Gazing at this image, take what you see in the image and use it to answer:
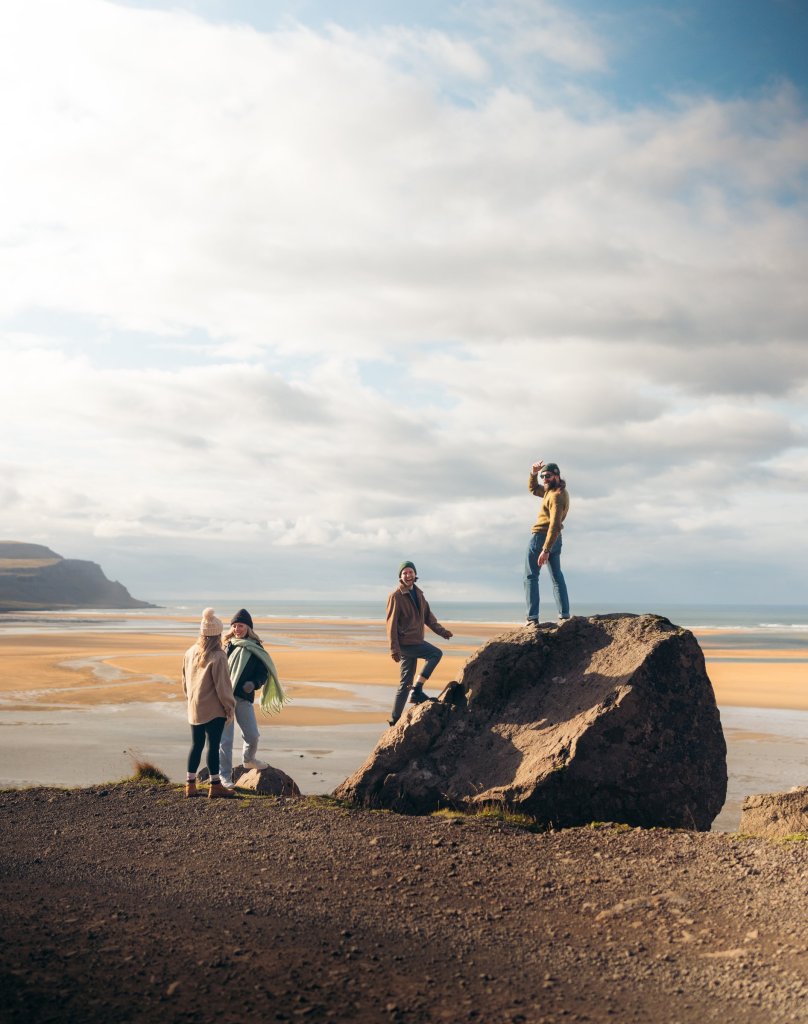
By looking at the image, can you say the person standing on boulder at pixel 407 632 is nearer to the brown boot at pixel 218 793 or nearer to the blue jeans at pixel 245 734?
the blue jeans at pixel 245 734

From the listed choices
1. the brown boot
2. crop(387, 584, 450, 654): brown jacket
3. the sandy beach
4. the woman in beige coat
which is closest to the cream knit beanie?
the woman in beige coat

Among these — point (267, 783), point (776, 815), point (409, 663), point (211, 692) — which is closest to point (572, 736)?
point (776, 815)

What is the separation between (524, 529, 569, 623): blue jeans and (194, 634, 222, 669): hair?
186 inches

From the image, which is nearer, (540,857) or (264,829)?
(540,857)

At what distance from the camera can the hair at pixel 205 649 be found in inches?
443

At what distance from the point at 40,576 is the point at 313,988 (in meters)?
187

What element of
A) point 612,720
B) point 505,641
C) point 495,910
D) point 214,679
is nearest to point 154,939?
point 495,910

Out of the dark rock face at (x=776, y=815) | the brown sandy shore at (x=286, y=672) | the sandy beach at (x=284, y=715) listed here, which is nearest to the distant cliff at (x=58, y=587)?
the brown sandy shore at (x=286, y=672)

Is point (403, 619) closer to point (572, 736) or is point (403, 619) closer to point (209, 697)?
point (209, 697)

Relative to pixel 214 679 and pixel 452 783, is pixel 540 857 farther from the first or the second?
pixel 214 679

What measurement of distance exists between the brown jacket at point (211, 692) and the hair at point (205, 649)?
0.05 meters

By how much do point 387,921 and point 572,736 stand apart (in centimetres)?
399

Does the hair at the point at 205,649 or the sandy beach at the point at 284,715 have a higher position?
the hair at the point at 205,649

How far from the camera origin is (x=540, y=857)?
9.02 meters
